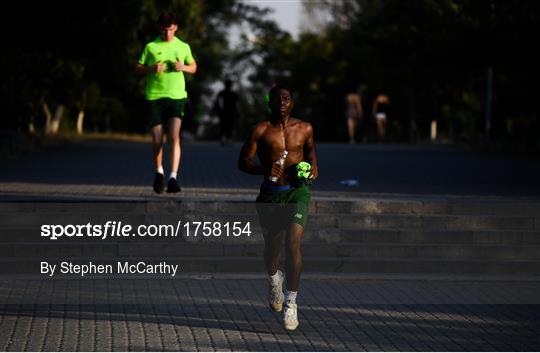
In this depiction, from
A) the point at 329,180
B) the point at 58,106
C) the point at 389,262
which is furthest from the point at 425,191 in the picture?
the point at 58,106

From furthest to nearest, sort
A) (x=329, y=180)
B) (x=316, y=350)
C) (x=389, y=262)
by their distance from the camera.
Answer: (x=329, y=180) < (x=389, y=262) < (x=316, y=350)

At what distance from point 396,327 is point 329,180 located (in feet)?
29.6

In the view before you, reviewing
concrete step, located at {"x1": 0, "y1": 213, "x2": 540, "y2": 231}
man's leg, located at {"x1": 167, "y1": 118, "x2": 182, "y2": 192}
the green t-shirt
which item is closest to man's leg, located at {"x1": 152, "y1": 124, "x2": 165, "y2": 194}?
man's leg, located at {"x1": 167, "y1": 118, "x2": 182, "y2": 192}

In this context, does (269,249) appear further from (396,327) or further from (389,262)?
(389,262)

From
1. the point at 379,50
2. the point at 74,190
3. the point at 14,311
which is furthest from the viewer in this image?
the point at 379,50

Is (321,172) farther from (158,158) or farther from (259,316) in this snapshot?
(259,316)

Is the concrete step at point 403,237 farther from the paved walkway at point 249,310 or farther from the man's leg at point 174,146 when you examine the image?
the man's leg at point 174,146

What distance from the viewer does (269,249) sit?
9.77 meters

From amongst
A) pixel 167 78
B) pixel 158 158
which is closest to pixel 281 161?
pixel 167 78

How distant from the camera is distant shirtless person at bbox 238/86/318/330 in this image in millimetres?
9406

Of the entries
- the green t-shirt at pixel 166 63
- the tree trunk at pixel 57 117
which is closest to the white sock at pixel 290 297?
the green t-shirt at pixel 166 63

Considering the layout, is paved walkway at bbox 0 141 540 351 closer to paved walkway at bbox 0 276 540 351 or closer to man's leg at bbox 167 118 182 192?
paved walkway at bbox 0 276 540 351

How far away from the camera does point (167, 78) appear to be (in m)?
14.1

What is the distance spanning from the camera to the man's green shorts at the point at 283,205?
30.9 feet
